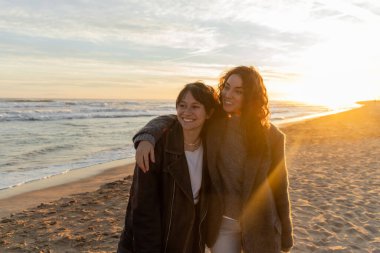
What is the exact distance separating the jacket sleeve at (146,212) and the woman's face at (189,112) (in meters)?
0.40

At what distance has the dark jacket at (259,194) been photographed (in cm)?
281

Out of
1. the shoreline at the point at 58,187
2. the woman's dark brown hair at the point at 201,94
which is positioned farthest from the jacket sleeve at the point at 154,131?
the shoreline at the point at 58,187

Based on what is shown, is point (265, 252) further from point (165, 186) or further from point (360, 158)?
point (360, 158)

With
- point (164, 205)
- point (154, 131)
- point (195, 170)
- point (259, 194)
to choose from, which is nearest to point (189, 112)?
point (154, 131)

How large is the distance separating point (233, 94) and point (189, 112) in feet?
1.30

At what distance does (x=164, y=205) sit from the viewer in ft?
8.58

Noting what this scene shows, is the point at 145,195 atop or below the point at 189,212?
atop

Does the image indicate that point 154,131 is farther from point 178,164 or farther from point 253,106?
point 253,106

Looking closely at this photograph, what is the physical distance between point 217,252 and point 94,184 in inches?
293

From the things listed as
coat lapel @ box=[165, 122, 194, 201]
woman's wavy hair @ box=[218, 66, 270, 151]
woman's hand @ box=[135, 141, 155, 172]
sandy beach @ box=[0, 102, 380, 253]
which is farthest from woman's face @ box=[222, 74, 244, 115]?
sandy beach @ box=[0, 102, 380, 253]

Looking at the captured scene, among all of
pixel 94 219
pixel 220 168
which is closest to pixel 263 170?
pixel 220 168

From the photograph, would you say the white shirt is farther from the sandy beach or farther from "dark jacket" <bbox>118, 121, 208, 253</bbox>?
the sandy beach

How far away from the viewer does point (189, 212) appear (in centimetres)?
266

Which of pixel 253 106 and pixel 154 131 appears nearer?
pixel 154 131
